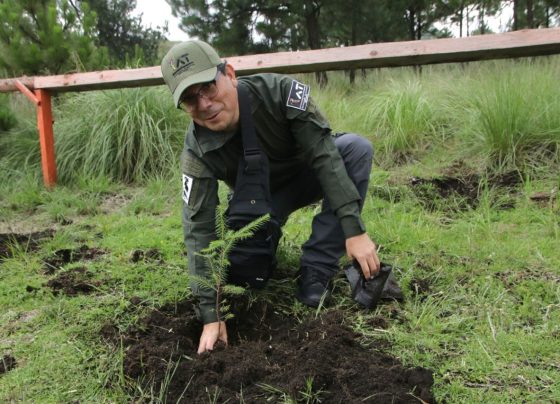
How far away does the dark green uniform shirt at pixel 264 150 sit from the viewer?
2.08m

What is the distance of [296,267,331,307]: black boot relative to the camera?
2.28 m

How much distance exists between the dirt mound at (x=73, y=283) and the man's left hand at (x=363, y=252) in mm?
1296

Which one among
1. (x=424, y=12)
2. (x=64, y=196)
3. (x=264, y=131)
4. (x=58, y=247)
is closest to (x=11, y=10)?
(x=64, y=196)

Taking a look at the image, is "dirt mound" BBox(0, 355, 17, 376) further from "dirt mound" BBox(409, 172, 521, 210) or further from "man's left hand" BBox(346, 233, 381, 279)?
"dirt mound" BBox(409, 172, 521, 210)

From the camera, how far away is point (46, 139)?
194 inches

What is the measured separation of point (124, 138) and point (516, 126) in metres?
3.49

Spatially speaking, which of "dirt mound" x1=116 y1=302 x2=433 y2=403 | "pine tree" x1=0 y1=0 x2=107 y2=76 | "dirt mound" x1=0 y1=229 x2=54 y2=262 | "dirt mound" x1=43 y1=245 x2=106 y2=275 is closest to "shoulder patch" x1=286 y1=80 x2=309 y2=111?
"dirt mound" x1=116 y1=302 x2=433 y2=403

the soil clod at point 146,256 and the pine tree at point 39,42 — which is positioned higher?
the pine tree at point 39,42

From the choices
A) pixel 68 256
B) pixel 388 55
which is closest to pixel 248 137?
pixel 68 256

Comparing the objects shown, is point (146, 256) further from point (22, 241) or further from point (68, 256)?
point (22, 241)

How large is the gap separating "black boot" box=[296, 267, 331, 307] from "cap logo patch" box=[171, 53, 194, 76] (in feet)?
3.43

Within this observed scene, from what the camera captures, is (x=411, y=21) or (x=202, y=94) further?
(x=411, y=21)

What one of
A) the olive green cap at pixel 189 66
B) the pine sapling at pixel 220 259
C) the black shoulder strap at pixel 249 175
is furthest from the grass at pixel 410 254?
the olive green cap at pixel 189 66

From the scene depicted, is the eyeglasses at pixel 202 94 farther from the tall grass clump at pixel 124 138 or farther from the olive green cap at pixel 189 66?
the tall grass clump at pixel 124 138
